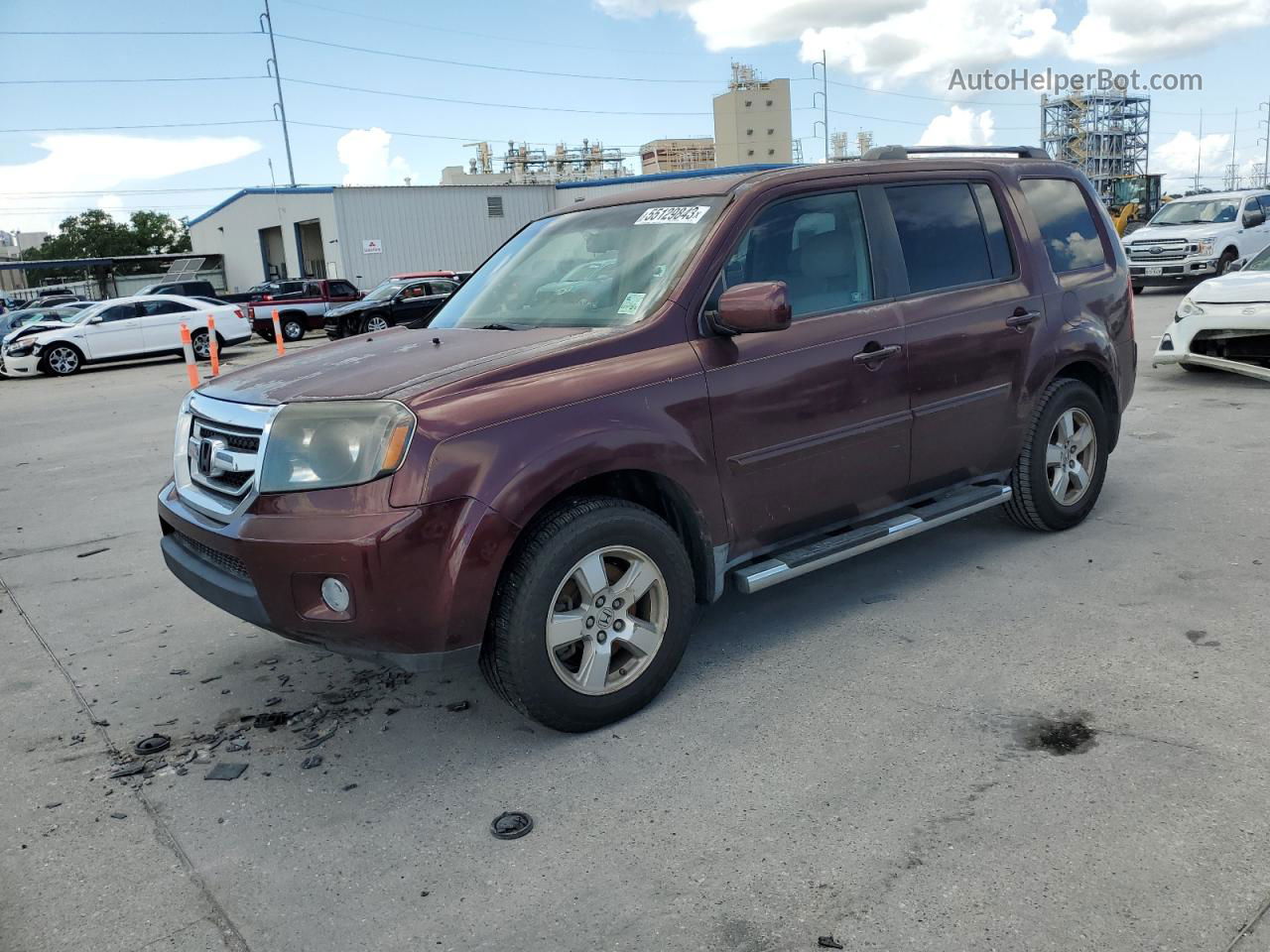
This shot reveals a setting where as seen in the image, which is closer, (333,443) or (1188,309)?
(333,443)

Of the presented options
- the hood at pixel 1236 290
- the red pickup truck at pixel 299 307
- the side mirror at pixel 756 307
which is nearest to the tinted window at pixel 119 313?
the red pickup truck at pixel 299 307

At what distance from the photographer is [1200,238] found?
1845 cm

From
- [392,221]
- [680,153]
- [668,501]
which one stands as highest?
[680,153]

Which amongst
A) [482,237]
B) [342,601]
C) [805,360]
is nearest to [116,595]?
[342,601]

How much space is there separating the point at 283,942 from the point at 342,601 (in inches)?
38.5

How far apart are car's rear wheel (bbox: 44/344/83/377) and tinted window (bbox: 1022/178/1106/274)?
2162 cm

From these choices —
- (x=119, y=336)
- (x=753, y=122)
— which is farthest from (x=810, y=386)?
(x=753, y=122)

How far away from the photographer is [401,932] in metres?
2.54

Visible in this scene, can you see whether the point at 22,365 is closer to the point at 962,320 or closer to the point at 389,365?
the point at 389,365

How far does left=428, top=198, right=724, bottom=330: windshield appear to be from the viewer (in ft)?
12.8

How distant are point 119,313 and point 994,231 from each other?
21.8 m

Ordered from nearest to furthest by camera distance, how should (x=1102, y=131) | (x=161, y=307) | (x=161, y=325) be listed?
(x=161, y=325) < (x=161, y=307) < (x=1102, y=131)

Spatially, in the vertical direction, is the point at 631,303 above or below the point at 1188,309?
above

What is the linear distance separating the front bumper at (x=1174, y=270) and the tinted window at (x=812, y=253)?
16.6 meters
